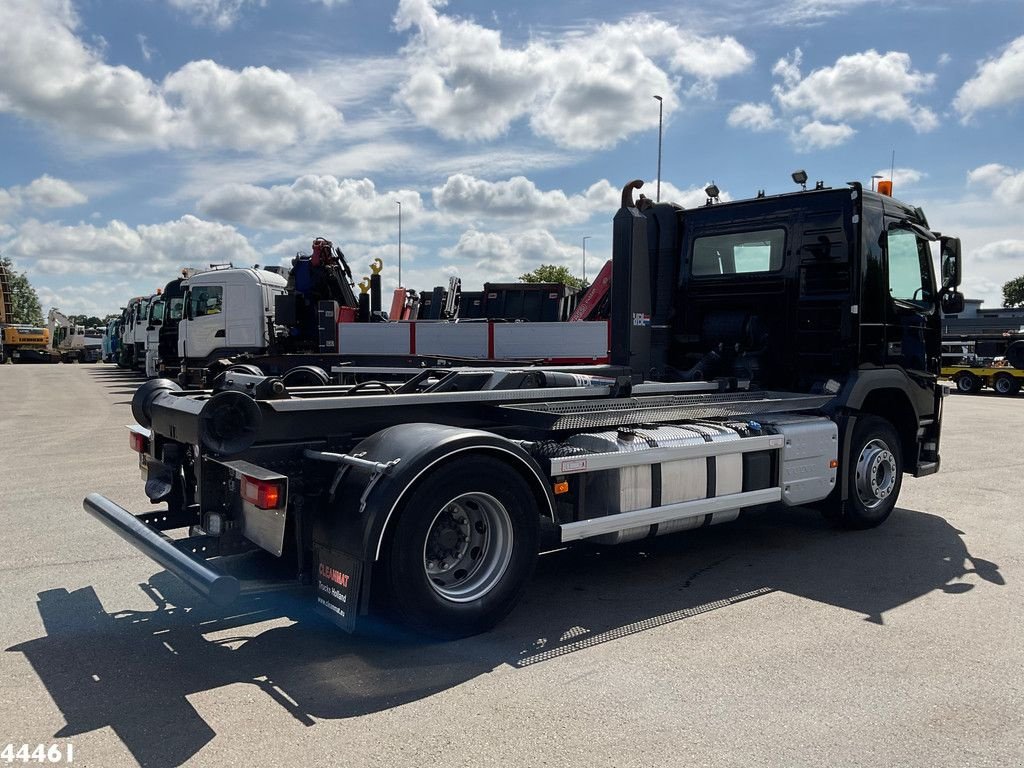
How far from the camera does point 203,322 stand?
19.5 meters

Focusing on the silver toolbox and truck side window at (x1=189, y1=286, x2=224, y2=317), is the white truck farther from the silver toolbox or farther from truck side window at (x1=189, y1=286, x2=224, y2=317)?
the silver toolbox

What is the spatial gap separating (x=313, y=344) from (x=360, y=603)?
14834 mm

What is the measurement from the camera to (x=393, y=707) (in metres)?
3.57

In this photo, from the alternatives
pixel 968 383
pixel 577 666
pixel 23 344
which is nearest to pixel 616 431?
pixel 577 666

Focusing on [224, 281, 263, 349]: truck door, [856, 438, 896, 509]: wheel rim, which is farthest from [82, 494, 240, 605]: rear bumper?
[224, 281, 263, 349]: truck door

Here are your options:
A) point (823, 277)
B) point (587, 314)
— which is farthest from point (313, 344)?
point (823, 277)

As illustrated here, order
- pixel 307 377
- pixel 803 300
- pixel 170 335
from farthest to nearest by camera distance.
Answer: pixel 170 335 < pixel 307 377 < pixel 803 300

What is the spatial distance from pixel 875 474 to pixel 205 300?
16.5 m

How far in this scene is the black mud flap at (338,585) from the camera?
3889 mm

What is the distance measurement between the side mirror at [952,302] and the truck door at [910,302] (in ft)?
0.45

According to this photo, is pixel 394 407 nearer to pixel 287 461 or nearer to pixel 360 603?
pixel 287 461

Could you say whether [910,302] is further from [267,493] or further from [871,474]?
[267,493]

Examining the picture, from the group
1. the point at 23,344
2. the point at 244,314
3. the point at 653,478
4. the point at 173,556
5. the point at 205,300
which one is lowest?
the point at 173,556

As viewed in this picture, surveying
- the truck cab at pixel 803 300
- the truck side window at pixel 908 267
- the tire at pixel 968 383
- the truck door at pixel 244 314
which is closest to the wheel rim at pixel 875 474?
the truck cab at pixel 803 300
